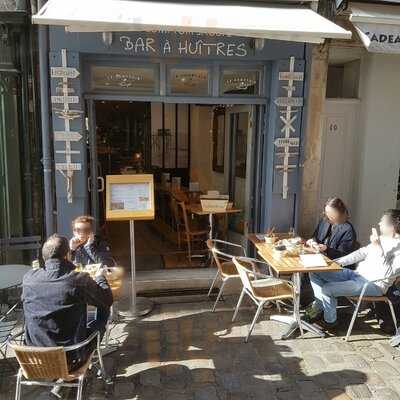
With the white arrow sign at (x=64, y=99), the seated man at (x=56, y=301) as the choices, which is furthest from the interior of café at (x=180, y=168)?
the seated man at (x=56, y=301)

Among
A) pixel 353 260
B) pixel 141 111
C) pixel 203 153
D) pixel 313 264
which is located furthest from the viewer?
pixel 141 111

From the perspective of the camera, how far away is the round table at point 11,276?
436 cm

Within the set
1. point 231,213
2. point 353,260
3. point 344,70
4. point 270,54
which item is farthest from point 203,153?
point 353,260

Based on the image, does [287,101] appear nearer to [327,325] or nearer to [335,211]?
[335,211]

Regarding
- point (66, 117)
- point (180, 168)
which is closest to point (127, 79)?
point (66, 117)

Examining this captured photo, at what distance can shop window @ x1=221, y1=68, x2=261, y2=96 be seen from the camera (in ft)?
19.0

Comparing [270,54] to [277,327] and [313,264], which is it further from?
[277,327]

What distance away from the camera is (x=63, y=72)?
5188mm

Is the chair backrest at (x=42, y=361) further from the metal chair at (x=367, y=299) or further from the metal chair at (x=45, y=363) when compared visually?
the metal chair at (x=367, y=299)

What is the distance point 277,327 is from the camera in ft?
16.4

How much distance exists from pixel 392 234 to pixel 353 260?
1.77 ft

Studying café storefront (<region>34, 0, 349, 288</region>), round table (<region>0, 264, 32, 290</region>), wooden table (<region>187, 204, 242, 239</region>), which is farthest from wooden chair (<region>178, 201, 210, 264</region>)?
round table (<region>0, 264, 32, 290</region>)

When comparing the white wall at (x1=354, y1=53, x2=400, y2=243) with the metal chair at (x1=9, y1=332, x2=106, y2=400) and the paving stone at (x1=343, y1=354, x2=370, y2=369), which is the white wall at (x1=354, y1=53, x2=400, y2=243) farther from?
the metal chair at (x1=9, y1=332, x2=106, y2=400)

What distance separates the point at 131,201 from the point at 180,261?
206 cm
